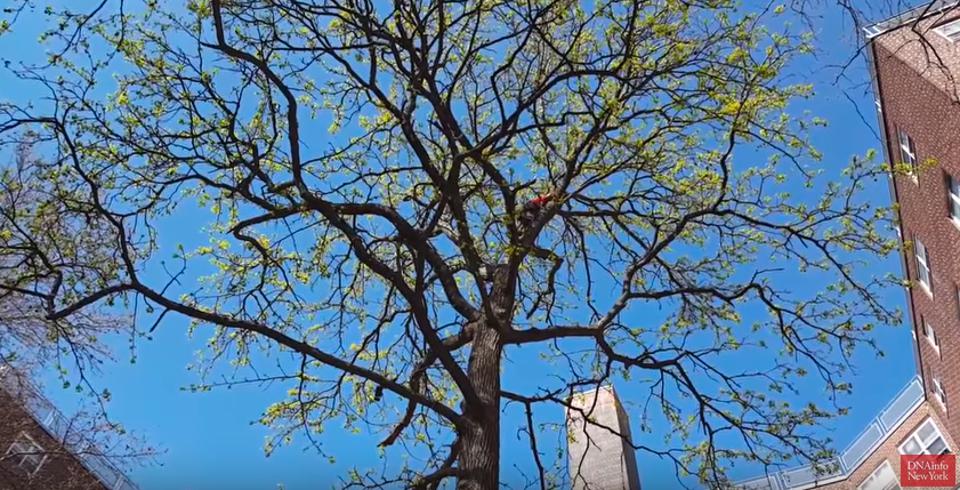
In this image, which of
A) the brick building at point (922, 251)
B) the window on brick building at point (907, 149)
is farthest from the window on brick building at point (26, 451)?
the window on brick building at point (907, 149)

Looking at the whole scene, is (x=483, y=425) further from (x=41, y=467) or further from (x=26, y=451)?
(x=41, y=467)

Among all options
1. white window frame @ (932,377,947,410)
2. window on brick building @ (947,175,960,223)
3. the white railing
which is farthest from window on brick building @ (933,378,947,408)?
window on brick building @ (947,175,960,223)

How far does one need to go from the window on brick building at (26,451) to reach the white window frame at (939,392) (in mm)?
19241

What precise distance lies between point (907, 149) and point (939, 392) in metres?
6.50

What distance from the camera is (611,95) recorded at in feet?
22.4

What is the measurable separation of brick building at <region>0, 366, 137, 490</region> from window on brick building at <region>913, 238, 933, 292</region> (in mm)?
17389

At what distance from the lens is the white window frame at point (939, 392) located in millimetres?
16016

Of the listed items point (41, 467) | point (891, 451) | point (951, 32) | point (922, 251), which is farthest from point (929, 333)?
point (41, 467)

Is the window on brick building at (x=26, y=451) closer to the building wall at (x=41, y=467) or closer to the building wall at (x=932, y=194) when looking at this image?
the building wall at (x=41, y=467)

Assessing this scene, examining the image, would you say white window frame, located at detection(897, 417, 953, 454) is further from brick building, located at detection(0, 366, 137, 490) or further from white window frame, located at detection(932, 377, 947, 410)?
brick building, located at detection(0, 366, 137, 490)

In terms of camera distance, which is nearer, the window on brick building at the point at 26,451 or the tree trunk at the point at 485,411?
the tree trunk at the point at 485,411

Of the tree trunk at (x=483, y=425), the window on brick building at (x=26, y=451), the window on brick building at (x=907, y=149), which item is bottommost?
the tree trunk at (x=483, y=425)

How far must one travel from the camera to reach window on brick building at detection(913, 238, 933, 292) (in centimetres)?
1527

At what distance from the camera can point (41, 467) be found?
10805 millimetres
